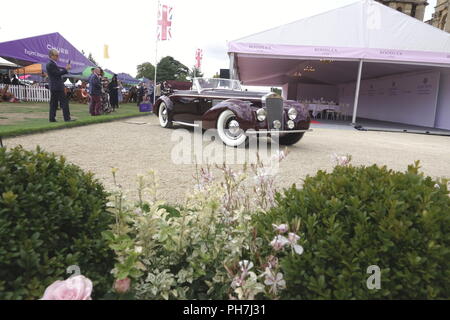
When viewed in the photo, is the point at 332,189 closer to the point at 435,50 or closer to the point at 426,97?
the point at 435,50

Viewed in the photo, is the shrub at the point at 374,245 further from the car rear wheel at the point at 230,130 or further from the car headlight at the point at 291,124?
the car headlight at the point at 291,124

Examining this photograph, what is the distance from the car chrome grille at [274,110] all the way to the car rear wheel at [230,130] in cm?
62

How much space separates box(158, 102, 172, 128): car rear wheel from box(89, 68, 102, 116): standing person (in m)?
2.99

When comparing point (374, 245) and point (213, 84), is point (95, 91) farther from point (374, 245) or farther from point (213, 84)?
point (374, 245)

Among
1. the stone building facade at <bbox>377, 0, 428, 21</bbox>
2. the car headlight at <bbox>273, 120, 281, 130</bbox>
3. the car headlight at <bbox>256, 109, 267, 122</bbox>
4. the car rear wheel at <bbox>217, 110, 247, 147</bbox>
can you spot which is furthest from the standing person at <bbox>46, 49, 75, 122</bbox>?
the stone building facade at <bbox>377, 0, 428, 21</bbox>

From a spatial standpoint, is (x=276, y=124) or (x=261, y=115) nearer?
(x=261, y=115)

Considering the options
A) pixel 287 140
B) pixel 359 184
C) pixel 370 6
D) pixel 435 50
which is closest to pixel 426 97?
pixel 435 50

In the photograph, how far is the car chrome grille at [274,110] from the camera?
250 inches

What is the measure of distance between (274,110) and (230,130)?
97cm

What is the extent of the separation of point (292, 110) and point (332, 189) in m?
5.47

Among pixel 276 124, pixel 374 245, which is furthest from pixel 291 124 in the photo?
pixel 374 245

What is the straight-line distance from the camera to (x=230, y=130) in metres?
6.41

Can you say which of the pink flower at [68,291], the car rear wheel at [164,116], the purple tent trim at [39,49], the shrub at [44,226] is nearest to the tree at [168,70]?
the purple tent trim at [39,49]
